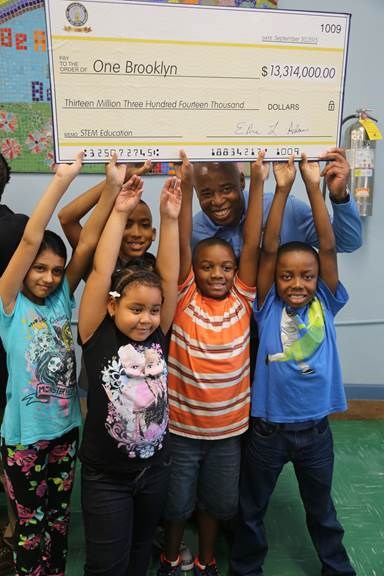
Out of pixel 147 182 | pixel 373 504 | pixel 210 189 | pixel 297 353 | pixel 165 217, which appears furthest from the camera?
pixel 147 182

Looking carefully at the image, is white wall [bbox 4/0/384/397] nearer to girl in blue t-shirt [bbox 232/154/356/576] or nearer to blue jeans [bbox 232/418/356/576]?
girl in blue t-shirt [bbox 232/154/356/576]

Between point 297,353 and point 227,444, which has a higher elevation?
point 297,353

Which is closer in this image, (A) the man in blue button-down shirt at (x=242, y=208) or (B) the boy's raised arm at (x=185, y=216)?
(B) the boy's raised arm at (x=185, y=216)

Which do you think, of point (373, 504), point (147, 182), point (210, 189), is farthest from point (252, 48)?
point (373, 504)

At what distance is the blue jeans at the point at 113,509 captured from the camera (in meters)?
1.37

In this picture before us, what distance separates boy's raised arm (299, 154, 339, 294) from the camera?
1574 millimetres

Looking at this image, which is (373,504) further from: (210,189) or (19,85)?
(19,85)

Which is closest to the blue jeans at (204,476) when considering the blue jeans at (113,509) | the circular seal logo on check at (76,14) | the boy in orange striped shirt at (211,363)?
the boy in orange striped shirt at (211,363)

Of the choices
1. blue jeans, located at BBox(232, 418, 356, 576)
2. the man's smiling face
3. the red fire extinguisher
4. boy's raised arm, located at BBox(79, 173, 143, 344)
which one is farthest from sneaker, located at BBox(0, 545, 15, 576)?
the red fire extinguisher

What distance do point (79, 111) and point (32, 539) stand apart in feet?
4.26

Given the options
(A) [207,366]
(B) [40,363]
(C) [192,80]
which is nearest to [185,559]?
(A) [207,366]

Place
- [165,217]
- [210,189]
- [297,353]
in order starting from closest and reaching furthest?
[165,217] → [297,353] → [210,189]

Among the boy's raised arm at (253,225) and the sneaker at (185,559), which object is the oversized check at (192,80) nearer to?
the boy's raised arm at (253,225)

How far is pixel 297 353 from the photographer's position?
1603mm
